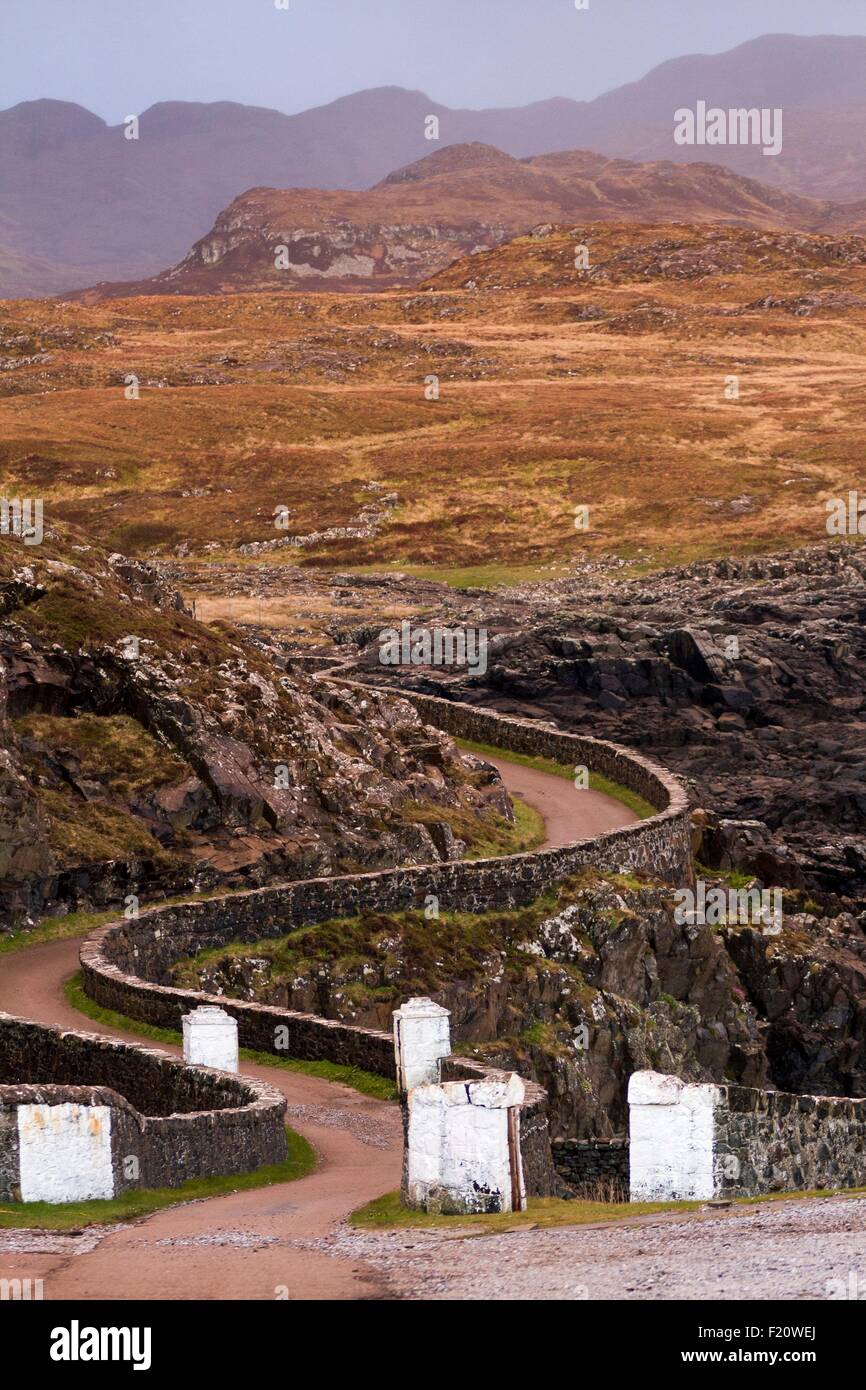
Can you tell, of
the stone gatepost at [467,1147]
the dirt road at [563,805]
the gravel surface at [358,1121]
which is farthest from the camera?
the dirt road at [563,805]

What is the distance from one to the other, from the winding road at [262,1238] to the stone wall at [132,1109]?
64 cm

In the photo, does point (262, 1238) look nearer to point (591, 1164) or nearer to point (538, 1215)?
point (538, 1215)

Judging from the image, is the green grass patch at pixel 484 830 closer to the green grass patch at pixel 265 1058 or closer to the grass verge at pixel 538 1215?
the green grass patch at pixel 265 1058

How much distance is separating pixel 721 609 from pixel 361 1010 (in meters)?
48.7

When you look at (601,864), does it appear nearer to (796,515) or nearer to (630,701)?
(630,701)

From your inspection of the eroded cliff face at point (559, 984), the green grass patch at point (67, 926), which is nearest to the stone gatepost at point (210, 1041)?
the eroded cliff face at point (559, 984)

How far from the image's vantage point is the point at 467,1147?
15.5m

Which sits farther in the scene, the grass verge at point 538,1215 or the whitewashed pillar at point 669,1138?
the whitewashed pillar at point 669,1138

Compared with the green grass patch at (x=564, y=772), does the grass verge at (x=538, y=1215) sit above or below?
above

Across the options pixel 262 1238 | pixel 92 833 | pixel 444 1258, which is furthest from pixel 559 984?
pixel 444 1258

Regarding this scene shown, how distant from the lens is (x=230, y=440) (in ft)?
450

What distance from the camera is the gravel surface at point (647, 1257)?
1162cm

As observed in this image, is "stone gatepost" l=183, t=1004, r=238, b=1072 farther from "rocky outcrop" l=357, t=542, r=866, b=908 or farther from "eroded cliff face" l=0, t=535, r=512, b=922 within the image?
"rocky outcrop" l=357, t=542, r=866, b=908
